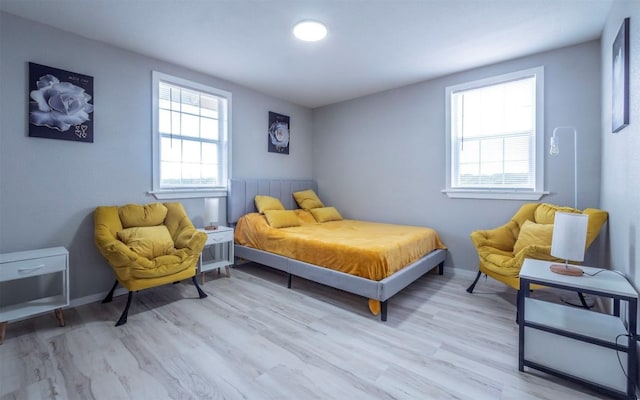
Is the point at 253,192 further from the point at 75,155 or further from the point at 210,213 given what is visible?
the point at 75,155

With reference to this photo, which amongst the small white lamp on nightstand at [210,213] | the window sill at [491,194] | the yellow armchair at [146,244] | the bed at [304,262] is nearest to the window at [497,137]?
the window sill at [491,194]

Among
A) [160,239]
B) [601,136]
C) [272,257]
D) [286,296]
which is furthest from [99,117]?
[601,136]

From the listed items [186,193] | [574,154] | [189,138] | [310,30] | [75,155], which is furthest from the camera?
[189,138]

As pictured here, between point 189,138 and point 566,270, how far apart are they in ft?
13.1

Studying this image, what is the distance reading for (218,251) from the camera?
381 centimetres

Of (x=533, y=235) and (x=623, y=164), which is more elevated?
(x=623, y=164)

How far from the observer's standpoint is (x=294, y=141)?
5074 mm

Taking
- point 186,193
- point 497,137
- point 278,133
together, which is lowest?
point 186,193

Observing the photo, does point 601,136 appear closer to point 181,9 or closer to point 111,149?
point 181,9

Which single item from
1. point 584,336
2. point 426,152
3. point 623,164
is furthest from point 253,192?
point 623,164

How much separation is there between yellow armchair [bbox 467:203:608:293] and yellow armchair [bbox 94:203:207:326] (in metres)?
2.87

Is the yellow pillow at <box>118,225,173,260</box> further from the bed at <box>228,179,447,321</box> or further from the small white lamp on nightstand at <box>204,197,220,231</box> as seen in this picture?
the bed at <box>228,179,447,321</box>

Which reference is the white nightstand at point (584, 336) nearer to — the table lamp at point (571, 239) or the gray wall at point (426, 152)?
the table lamp at point (571, 239)

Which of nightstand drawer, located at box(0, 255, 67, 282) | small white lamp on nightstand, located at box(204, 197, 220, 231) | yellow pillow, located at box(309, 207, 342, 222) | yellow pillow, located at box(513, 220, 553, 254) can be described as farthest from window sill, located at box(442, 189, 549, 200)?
nightstand drawer, located at box(0, 255, 67, 282)
